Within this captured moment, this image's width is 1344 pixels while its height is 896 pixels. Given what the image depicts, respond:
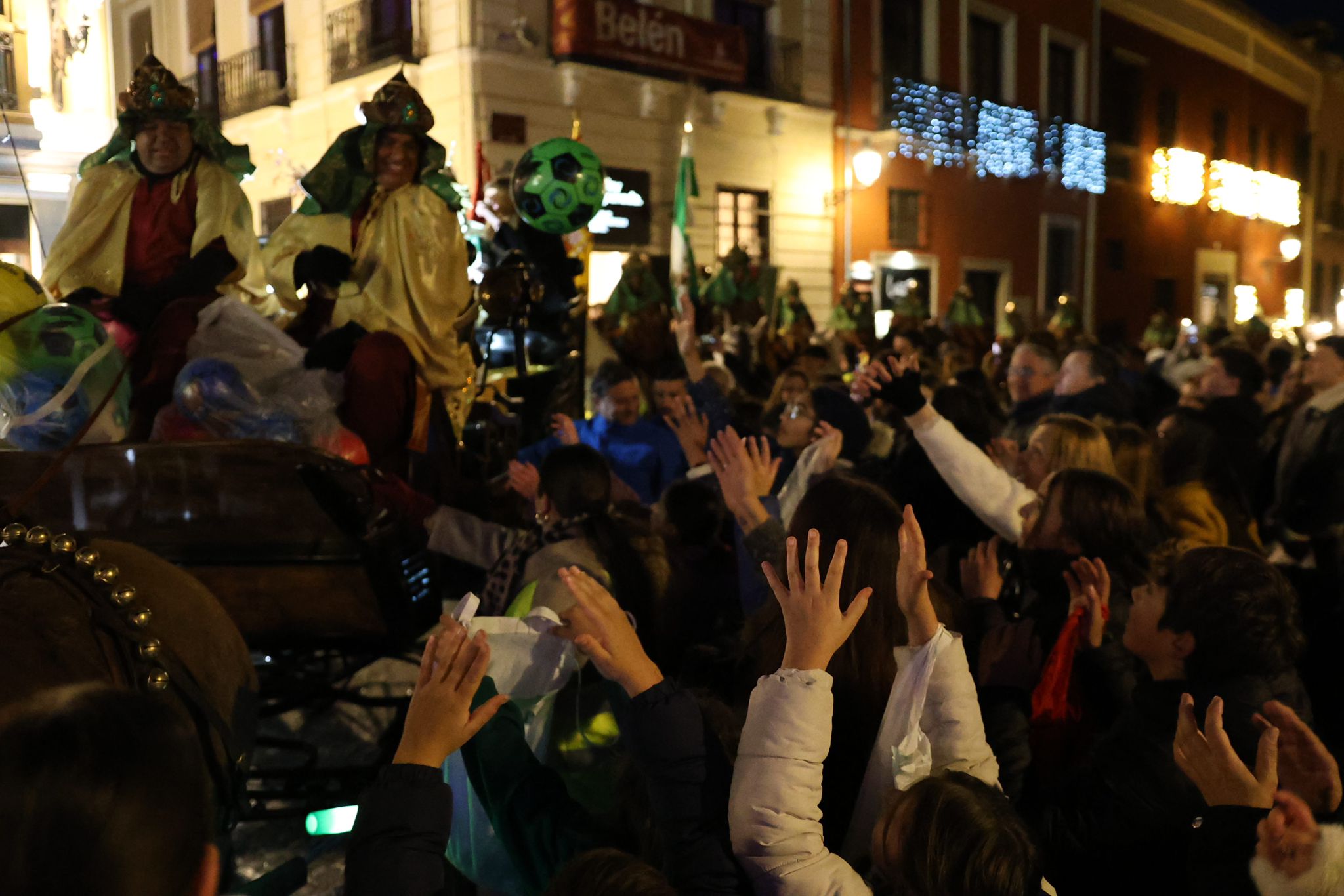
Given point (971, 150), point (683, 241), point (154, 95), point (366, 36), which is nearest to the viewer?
point (154, 95)

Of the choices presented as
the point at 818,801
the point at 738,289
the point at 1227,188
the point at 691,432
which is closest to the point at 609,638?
the point at 818,801

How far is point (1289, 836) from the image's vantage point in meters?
1.45

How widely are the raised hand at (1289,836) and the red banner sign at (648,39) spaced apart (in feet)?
41.8

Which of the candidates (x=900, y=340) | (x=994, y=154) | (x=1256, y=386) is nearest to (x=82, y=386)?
(x=900, y=340)

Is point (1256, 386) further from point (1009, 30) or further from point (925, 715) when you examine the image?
point (1009, 30)

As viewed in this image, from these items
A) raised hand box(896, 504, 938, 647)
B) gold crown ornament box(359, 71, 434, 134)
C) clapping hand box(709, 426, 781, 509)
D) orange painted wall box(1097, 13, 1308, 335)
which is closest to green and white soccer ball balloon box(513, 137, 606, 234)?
gold crown ornament box(359, 71, 434, 134)

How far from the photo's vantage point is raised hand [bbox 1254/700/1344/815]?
1.69 m

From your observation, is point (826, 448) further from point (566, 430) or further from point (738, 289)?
point (738, 289)

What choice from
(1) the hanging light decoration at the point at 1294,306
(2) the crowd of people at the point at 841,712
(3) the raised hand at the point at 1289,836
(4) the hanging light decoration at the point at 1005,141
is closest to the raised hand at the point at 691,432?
(2) the crowd of people at the point at 841,712

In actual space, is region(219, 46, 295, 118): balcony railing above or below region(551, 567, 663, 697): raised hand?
above

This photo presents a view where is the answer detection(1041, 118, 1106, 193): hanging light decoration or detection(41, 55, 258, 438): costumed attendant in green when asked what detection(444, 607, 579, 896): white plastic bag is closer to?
detection(41, 55, 258, 438): costumed attendant in green

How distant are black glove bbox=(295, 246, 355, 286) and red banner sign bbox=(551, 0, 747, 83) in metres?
9.53

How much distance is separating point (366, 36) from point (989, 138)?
57.0ft

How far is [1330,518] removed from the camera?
14.4ft
